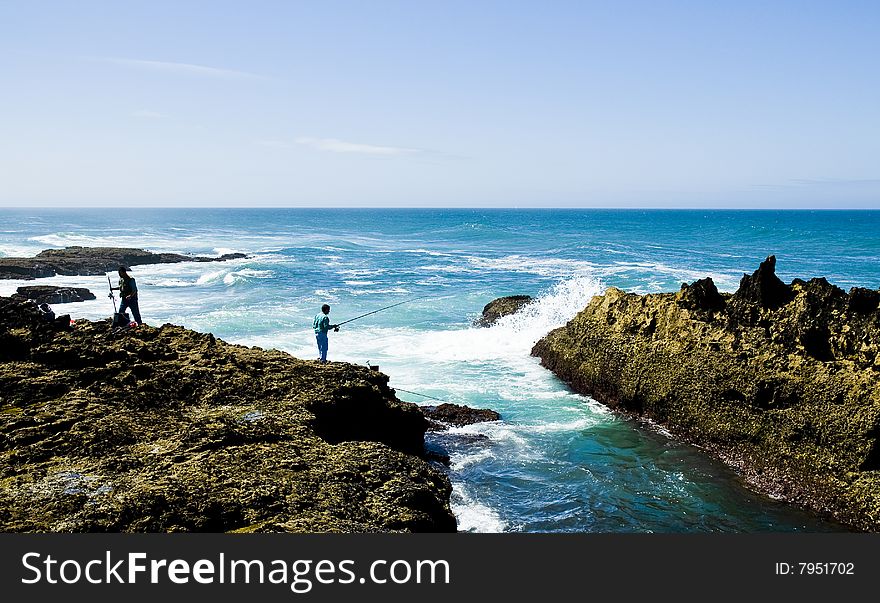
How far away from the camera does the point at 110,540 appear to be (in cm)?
470

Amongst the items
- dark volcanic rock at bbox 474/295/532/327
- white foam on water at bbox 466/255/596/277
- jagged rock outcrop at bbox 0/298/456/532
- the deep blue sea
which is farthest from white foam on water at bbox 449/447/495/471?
white foam on water at bbox 466/255/596/277

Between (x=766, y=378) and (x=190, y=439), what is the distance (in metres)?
9.48

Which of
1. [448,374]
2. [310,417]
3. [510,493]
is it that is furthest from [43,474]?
[448,374]

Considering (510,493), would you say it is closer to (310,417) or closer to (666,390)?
(310,417)

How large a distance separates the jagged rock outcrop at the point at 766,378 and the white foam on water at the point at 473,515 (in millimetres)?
4407

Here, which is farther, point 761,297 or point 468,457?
point 761,297

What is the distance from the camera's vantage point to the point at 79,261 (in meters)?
42.2

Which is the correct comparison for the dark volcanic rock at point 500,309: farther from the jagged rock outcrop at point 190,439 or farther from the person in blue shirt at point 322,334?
the jagged rock outcrop at point 190,439

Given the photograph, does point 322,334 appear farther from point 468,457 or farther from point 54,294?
point 54,294

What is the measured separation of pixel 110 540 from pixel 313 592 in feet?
5.51

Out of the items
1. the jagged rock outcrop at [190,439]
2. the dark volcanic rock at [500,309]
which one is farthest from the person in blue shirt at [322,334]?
the dark volcanic rock at [500,309]

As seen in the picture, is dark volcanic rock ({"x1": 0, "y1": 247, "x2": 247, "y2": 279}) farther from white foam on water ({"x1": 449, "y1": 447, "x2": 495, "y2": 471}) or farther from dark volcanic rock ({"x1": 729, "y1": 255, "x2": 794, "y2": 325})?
dark volcanic rock ({"x1": 729, "y1": 255, "x2": 794, "y2": 325})

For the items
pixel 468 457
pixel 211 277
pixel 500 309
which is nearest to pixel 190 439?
pixel 468 457

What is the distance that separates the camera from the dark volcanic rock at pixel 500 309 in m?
22.3
